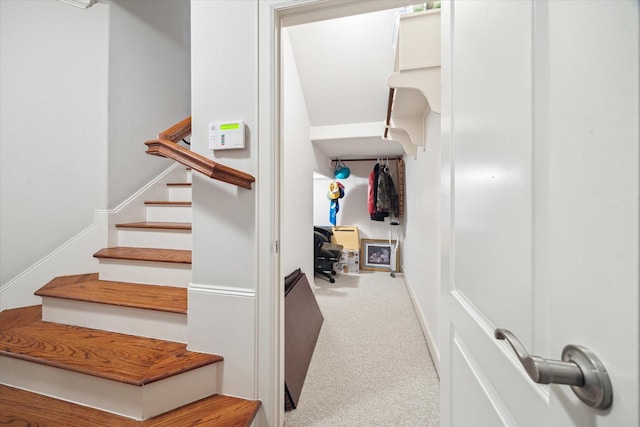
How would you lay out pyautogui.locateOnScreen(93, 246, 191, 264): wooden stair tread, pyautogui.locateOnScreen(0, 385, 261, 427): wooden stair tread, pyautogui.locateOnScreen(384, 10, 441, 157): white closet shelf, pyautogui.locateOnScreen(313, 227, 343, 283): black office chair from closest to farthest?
1. pyautogui.locateOnScreen(0, 385, 261, 427): wooden stair tread
2. pyautogui.locateOnScreen(384, 10, 441, 157): white closet shelf
3. pyautogui.locateOnScreen(93, 246, 191, 264): wooden stair tread
4. pyautogui.locateOnScreen(313, 227, 343, 283): black office chair

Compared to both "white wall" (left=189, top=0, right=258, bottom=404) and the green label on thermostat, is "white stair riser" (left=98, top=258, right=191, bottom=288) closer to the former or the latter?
"white wall" (left=189, top=0, right=258, bottom=404)

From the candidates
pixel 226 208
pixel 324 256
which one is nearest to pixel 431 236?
pixel 226 208

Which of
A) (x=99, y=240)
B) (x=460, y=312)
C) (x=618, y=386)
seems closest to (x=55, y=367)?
(x=99, y=240)

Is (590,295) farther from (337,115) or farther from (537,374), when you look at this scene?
(337,115)

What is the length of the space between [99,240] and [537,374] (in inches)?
96.0

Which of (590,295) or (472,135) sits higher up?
(472,135)

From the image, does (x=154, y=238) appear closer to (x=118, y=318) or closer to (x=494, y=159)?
(x=118, y=318)

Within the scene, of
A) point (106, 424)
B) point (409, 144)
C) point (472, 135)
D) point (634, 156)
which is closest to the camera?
point (634, 156)

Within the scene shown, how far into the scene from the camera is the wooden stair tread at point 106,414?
0.98 m

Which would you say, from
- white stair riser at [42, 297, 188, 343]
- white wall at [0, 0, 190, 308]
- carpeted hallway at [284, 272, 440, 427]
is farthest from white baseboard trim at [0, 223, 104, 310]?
carpeted hallway at [284, 272, 440, 427]

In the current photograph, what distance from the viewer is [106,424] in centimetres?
97

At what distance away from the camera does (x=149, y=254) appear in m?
1.60

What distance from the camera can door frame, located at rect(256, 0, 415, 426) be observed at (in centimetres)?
107

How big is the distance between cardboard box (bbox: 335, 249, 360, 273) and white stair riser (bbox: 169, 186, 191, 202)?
2.64 meters
